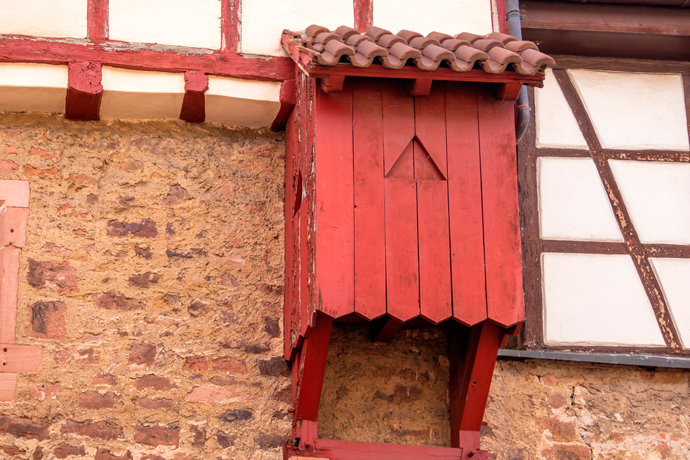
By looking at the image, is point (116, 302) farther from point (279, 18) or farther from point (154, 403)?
point (279, 18)

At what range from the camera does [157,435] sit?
4.14 metres

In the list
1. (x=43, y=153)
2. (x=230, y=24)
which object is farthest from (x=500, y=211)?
(x=43, y=153)

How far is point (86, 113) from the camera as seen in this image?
178 inches

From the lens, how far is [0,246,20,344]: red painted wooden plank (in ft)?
13.7

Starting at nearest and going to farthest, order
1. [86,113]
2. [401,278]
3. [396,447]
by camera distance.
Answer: [401,278] → [396,447] → [86,113]

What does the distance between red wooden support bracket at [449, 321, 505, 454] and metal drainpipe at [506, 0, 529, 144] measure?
1.03m

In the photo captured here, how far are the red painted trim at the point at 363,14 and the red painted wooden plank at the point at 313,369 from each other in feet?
5.64

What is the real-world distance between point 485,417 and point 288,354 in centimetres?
112

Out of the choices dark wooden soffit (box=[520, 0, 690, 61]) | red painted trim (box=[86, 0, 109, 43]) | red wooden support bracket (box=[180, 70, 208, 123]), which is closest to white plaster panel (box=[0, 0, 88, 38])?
red painted trim (box=[86, 0, 109, 43])

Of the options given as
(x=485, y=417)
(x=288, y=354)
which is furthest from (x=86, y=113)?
(x=485, y=417)

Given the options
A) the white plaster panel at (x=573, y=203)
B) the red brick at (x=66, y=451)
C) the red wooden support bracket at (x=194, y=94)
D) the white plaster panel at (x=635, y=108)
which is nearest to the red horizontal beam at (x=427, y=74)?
the red wooden support bracket at (x=194, y=94)

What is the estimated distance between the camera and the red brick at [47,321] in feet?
13.8

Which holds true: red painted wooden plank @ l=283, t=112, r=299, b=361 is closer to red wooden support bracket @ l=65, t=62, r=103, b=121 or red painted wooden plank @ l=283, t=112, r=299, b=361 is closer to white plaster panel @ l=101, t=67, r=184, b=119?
white plaster panel @ l=101, t=67, r=184, b=119

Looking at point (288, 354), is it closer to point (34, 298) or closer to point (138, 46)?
point (34, 298)
